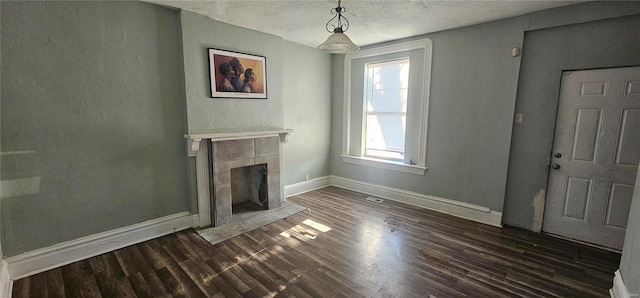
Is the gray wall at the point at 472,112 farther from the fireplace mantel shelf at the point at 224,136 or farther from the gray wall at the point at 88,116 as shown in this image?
the gray wall at the point at 88,116

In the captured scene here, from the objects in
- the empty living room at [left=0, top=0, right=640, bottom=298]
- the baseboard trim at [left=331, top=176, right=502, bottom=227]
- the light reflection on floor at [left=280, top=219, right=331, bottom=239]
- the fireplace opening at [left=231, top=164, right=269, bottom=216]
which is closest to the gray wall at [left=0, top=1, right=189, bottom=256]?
the empty living room at [left=0, top=0, right=640, bottom=298]

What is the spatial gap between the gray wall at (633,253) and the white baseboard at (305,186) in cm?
365

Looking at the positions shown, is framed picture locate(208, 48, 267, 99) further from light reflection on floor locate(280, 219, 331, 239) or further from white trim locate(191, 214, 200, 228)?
light reflection on floor locate(280, 219, 331, 239)

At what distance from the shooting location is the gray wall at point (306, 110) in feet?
13.7

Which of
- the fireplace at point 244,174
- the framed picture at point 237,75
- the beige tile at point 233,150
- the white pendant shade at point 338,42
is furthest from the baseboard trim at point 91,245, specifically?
the white pendant shade at point 338,42

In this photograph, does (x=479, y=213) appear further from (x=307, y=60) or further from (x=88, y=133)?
(x=88, y=133)

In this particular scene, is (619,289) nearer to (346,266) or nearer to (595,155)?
(595,155)

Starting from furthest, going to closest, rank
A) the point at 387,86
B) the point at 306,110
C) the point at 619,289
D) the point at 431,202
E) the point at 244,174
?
the point at 306,110 → the point at 387,86 → the point at 244,174 → the point at 431,202 → the point at 619,289

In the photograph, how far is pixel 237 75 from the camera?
3303 millimetres

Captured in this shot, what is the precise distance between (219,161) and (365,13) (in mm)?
2373

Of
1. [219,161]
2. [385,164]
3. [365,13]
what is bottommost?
[385,164]

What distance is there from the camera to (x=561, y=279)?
7.22ft

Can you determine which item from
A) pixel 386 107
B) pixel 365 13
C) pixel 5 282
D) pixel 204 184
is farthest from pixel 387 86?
pixel 5 282

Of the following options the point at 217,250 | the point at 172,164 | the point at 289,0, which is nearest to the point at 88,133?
the point at 172,164
